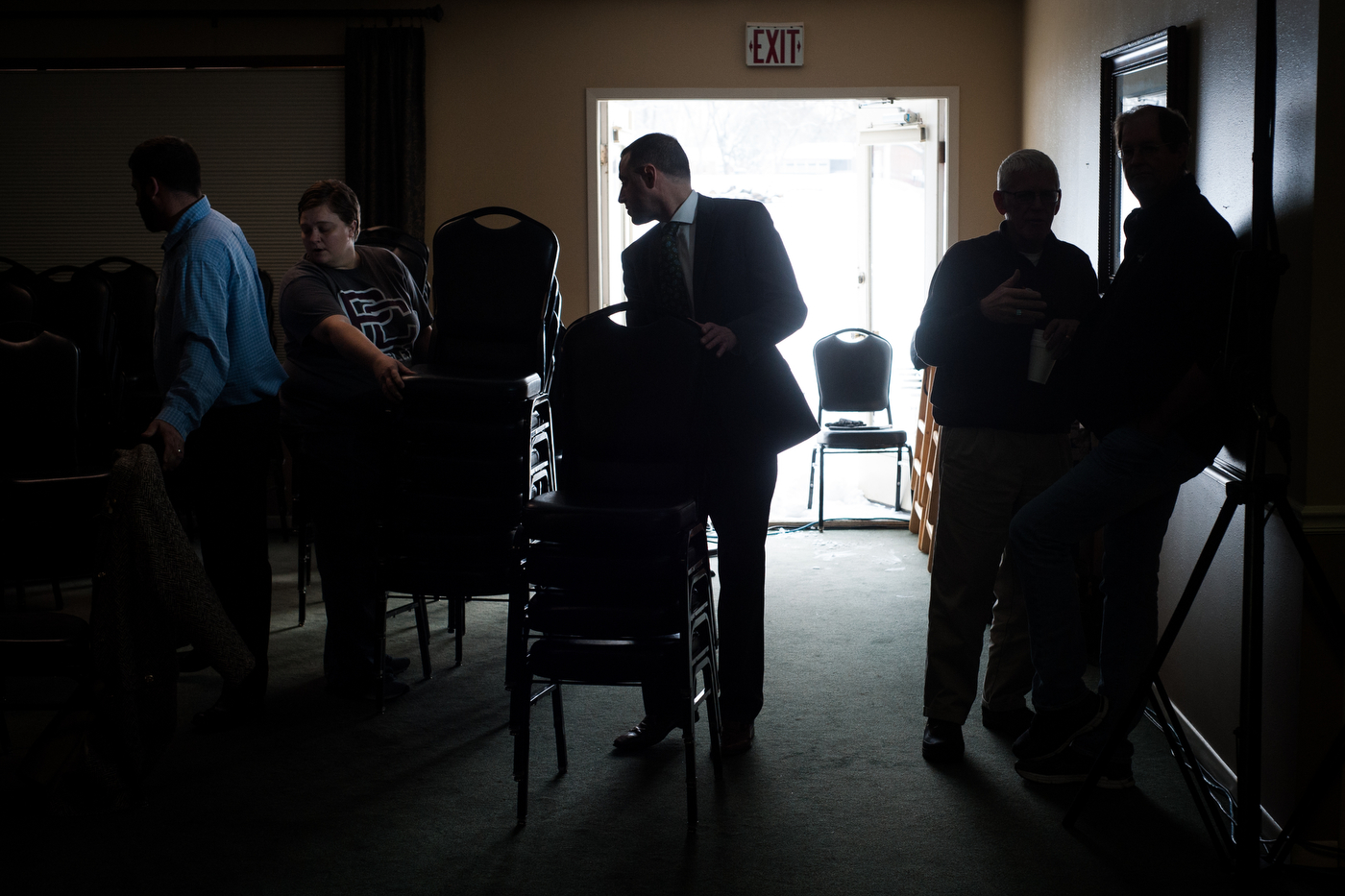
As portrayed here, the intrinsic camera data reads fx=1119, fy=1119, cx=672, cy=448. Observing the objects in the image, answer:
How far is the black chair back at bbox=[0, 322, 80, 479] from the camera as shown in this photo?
12.7 ft

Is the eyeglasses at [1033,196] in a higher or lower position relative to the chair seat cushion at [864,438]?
higher

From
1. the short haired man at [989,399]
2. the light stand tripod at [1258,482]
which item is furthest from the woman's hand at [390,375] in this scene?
the light stand tripod at [1258,482]

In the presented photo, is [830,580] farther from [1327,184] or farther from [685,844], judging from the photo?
[1327,184]

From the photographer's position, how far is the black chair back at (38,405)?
12.7 ft

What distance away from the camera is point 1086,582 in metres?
3.70

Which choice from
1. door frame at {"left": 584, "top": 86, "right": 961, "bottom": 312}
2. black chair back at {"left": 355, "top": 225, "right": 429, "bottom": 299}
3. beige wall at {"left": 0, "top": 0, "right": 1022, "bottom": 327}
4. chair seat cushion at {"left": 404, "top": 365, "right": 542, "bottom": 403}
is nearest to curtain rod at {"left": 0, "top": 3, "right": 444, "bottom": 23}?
beige wall at {"left": 0, "top": 0, "right": 1022, "bottom": 327}

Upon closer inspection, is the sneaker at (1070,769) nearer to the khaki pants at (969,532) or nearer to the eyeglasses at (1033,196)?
the khaki pants at (969,532)

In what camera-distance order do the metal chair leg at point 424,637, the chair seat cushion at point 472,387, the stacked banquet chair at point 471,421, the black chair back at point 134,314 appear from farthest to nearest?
the black chair back at point 134,314
the metal chair leg at point 424,637
the stacked banquet chair at point 471,421
the chair seat cushion at point 472,387

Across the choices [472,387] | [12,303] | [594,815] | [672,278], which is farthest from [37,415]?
[594,815]

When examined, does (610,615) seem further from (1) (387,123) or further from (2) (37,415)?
(1) (387,123)

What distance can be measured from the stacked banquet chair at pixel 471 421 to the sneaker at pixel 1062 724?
1.39m

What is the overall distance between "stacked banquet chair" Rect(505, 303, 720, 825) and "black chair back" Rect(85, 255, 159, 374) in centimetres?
378

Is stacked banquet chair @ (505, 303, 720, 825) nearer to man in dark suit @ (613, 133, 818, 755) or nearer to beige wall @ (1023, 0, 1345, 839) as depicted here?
man in dark suit @ (613, 133, 818, 755)

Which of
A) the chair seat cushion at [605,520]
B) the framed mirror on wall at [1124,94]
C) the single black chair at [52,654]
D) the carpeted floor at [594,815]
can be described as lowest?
the carpeted floor at [594,815]
